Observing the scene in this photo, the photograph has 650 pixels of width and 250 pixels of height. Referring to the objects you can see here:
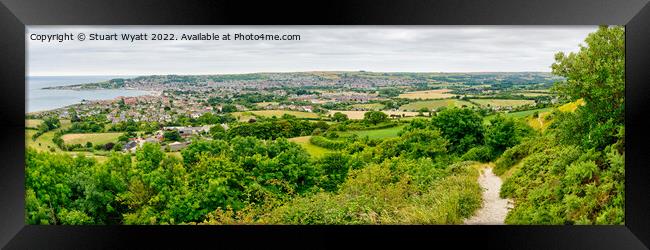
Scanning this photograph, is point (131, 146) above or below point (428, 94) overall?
below

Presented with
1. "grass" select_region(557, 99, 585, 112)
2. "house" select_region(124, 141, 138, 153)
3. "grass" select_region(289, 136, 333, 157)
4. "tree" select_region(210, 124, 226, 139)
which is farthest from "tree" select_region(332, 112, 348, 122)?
"grass" select_region(557, 99, 585, 112)

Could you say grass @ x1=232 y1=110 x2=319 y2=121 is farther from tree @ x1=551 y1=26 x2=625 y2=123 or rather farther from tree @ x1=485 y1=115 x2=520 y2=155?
tree @ x1=551 y1=26 x2=625 y2=123

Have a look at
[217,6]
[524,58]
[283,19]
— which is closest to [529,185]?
[524,58]

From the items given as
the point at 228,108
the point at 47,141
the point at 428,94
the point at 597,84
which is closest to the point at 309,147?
the point at 228,108

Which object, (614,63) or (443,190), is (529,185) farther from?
(614,63)

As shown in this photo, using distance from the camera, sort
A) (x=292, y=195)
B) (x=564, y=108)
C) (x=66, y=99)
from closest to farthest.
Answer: (x=564, y=108)
(x=66, y=99)
(x=292, y=195)

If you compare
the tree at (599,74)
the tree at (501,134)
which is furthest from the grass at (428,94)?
the tree at (599,74)

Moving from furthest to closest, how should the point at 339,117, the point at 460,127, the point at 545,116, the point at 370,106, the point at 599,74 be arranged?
the point at 460,127 → the point at 339,117 → the point at 370,106 → the point at 545,116 → the point at 599,74

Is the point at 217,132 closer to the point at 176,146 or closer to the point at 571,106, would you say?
the point at 176,146
